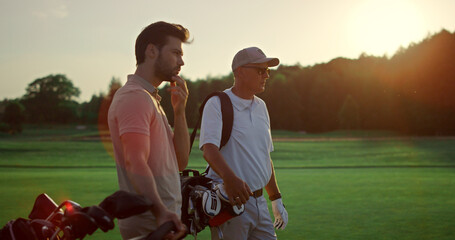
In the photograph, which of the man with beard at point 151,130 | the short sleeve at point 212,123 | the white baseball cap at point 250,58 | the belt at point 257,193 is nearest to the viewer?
the man with beard at point 151,130

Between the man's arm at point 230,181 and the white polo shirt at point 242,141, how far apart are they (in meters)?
0.17

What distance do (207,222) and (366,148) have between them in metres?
32.5

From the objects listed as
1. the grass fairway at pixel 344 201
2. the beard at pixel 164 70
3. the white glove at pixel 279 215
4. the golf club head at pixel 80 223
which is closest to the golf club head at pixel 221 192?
the white glove at pixel 279 215

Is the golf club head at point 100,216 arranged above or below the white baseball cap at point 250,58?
below

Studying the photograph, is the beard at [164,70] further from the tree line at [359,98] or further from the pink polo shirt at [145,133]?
the tree line at [359,98]

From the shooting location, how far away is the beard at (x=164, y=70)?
9.14ft

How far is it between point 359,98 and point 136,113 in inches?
2211

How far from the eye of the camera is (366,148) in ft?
115

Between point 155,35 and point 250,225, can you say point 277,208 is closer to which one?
point 250,225

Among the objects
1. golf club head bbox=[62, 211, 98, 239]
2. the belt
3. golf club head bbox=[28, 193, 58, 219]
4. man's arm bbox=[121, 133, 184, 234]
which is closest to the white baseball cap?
the belt

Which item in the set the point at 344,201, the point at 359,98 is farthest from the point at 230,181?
the point at 359,98

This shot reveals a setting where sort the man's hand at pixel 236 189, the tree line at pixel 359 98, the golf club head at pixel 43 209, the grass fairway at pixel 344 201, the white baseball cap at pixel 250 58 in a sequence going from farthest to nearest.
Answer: the tree line at pixel 359 98 → the grass fairway at pixel 344 201 → the white baseball cap at pixel 250 58 → the man's hand at pixel 236 189 → the golf club head at pixel 43 209

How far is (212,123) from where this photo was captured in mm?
3963

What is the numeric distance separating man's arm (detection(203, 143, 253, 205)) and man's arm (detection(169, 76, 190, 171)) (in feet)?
2.13
